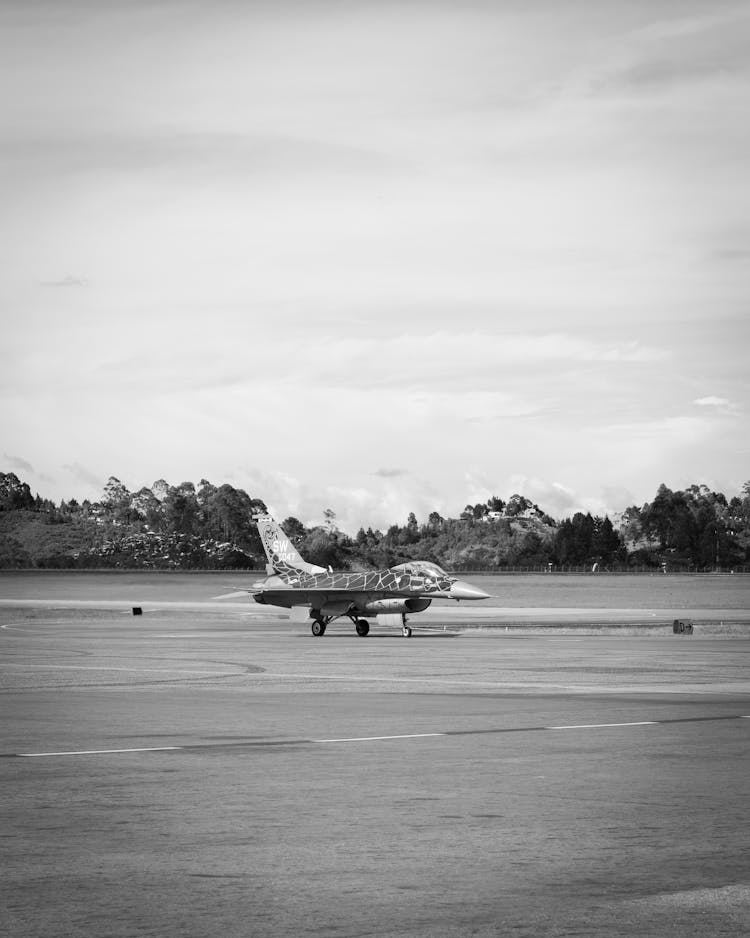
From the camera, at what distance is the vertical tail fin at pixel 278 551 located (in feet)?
203

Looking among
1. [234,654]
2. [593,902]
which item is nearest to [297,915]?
[593,902]

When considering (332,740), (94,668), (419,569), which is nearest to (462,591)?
(419,569)

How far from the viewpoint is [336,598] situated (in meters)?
55.0

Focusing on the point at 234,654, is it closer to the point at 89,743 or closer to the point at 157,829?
the point at 89,743

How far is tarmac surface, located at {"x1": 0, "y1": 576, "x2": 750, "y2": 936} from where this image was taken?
23.0 feet

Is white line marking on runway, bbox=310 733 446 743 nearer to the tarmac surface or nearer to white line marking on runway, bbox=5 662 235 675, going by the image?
the tarmac surface

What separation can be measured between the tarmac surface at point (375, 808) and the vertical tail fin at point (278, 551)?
37.1 meters

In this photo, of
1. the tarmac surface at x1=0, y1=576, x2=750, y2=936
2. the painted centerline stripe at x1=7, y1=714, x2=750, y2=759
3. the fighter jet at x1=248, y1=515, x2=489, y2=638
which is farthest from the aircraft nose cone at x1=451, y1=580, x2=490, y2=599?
the painted centerline stripe at x1=7, y1=714, x2=750, y2=759

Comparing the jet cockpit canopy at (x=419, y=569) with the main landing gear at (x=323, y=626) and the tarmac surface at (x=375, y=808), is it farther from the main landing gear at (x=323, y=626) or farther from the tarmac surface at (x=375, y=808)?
the tarmac surface at (x=375, y=808)

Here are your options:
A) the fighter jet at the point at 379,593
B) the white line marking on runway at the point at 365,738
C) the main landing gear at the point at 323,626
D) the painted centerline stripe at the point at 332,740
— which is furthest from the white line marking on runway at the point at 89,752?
the main landing gear at the point at 323,626

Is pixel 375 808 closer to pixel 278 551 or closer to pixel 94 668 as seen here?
pixel 94 668

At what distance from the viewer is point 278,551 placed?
62.9 m

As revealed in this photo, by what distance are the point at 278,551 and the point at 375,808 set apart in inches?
2079

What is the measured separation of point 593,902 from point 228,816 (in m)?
3.69
